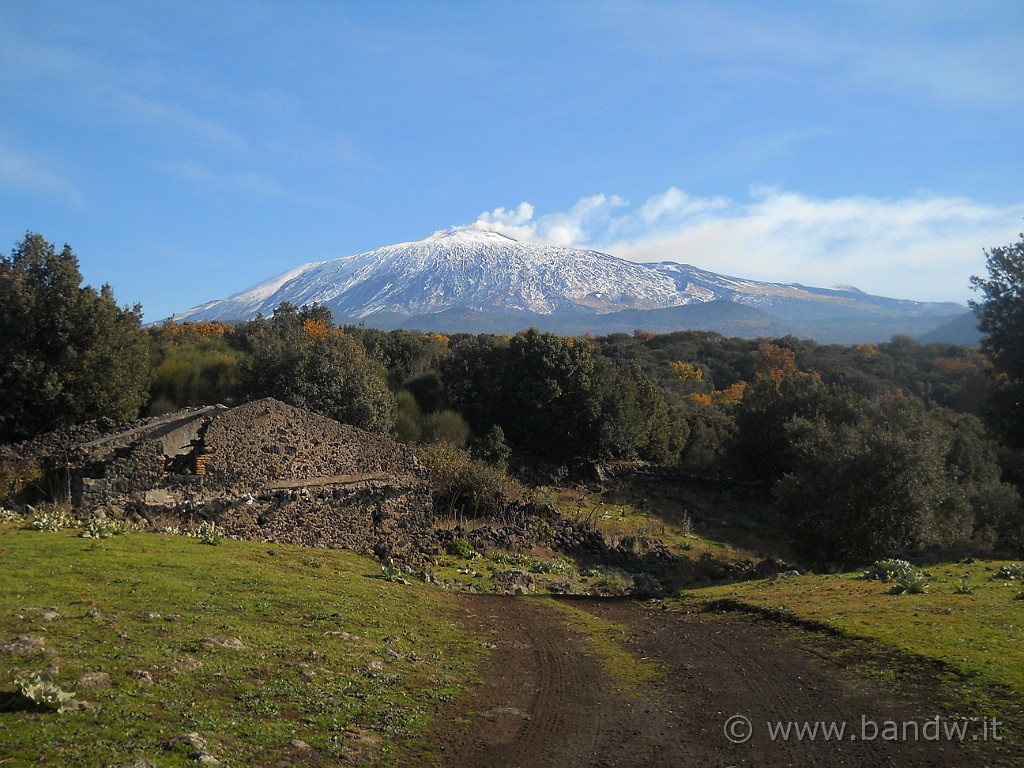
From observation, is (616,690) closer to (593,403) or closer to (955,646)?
(955,646)

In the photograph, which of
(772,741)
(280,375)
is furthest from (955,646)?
(280,375)

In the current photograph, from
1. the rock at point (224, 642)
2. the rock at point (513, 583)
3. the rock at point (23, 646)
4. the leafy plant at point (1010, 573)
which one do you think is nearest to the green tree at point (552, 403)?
the rock at point (513, 583)

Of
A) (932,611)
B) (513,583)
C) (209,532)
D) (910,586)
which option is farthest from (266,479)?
(932,611)

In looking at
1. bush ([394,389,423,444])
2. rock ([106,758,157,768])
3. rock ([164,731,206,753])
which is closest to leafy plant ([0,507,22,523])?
rock ([164,731,206,753])

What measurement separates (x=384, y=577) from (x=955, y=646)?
11.2 metres

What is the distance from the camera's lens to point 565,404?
146 feet

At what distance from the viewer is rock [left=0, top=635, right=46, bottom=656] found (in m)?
7.92

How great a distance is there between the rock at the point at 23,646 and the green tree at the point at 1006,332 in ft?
90.3

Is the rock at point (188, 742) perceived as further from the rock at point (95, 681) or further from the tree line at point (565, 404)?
the tree line at point (565, 404)

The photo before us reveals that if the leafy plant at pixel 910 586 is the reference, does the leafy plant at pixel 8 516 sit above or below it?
above

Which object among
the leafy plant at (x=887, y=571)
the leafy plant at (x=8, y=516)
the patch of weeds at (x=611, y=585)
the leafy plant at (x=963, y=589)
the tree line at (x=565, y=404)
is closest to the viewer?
the leafy plant at (x=963, y=589)

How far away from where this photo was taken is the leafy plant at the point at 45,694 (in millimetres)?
6582

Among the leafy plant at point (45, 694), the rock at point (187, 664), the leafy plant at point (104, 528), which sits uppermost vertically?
the leafy plant at point (45, 694)

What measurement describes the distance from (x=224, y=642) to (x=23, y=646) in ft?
7.08
